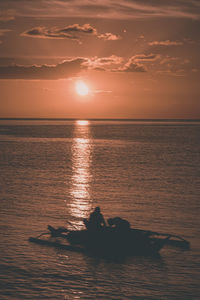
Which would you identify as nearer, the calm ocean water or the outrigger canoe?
the calm ocean water

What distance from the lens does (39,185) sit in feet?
139

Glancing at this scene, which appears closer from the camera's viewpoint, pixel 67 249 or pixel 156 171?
pixel 67 249

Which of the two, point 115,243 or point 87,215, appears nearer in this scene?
point 115,243

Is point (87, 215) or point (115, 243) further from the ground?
point (87, 215)

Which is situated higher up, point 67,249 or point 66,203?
point 66,203

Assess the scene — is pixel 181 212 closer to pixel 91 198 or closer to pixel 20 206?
pixel 91 198

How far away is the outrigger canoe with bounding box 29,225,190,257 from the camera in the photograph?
2098 centimetres

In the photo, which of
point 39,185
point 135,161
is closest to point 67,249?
point 39,185

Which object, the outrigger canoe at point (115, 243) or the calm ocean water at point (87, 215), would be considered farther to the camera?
the outrigger canoe at point (115, 243)

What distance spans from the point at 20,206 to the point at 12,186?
35.0 ft

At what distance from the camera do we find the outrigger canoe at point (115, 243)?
21.0m

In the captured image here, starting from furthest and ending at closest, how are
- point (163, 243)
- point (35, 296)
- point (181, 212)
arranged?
point (181, 212), point (163, 243), point (35, 296)

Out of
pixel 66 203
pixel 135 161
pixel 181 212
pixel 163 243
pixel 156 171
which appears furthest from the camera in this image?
pixel 135 161

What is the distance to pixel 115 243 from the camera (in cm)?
2119
